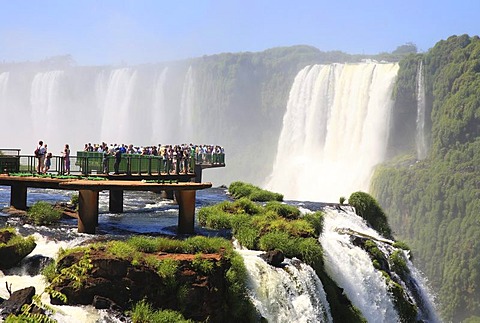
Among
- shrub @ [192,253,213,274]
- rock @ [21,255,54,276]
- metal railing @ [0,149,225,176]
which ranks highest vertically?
metal railing @ [0,149,225,176]

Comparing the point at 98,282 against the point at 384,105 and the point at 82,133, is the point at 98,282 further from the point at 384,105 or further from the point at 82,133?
the point at 82,133

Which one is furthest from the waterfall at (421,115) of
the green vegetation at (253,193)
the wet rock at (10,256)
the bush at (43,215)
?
the wet rock at (10,256)

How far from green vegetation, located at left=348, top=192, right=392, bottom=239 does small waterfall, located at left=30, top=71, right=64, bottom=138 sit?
80451 mm

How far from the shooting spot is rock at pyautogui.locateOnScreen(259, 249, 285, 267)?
2022 cm

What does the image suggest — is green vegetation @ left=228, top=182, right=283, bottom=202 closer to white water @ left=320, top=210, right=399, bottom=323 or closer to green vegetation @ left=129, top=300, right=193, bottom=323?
white water @ left=320, top=210, right=399, bottom=323

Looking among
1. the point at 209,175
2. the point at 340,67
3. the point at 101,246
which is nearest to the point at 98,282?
the point at 101,246

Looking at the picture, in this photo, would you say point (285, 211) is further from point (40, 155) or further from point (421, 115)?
point (421, 115)

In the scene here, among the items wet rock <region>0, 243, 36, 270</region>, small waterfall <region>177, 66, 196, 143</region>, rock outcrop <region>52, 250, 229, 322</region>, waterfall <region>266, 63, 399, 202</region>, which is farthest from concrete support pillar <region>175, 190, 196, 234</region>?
small waterfall <region>177, 66, 196, 143</region>

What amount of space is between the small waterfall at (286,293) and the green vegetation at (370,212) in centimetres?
1538

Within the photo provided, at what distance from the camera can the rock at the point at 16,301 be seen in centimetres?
1460

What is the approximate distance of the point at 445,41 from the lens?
81000mm

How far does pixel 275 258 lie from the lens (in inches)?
797

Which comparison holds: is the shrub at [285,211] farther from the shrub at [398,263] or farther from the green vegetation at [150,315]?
the green vegetation at [150,315]

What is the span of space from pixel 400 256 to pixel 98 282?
1589 centimetres
